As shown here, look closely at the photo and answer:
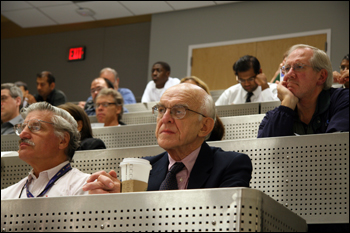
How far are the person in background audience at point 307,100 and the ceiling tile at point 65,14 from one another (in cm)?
601

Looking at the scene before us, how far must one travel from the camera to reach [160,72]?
20.6 ft

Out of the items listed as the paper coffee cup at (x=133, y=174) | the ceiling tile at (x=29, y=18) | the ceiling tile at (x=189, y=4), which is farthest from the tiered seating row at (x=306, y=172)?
the ceiling tile at (x=29, y=18)

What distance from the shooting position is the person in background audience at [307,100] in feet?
8.04

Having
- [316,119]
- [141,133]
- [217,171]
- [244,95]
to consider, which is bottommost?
[217,171]

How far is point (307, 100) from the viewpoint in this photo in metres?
2.55

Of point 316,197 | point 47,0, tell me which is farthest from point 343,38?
point 316,197

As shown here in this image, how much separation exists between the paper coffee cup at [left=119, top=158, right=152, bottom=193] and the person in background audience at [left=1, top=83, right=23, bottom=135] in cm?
301

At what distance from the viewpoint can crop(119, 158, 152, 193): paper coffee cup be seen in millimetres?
1524

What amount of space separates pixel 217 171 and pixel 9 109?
3.06 meters

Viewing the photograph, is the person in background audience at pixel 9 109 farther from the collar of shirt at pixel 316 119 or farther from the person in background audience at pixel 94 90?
the collar of shirt at pixel 316 119

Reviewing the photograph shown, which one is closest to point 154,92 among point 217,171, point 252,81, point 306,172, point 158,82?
point 158,82

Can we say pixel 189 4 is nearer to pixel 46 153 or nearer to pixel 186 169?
pixel 46 153

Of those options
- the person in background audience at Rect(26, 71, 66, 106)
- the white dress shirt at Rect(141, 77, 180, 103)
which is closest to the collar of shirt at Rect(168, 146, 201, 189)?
the white dress shirt at Rect(141, 77, 180, 103)

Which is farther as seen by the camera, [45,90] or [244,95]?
[45,90]
